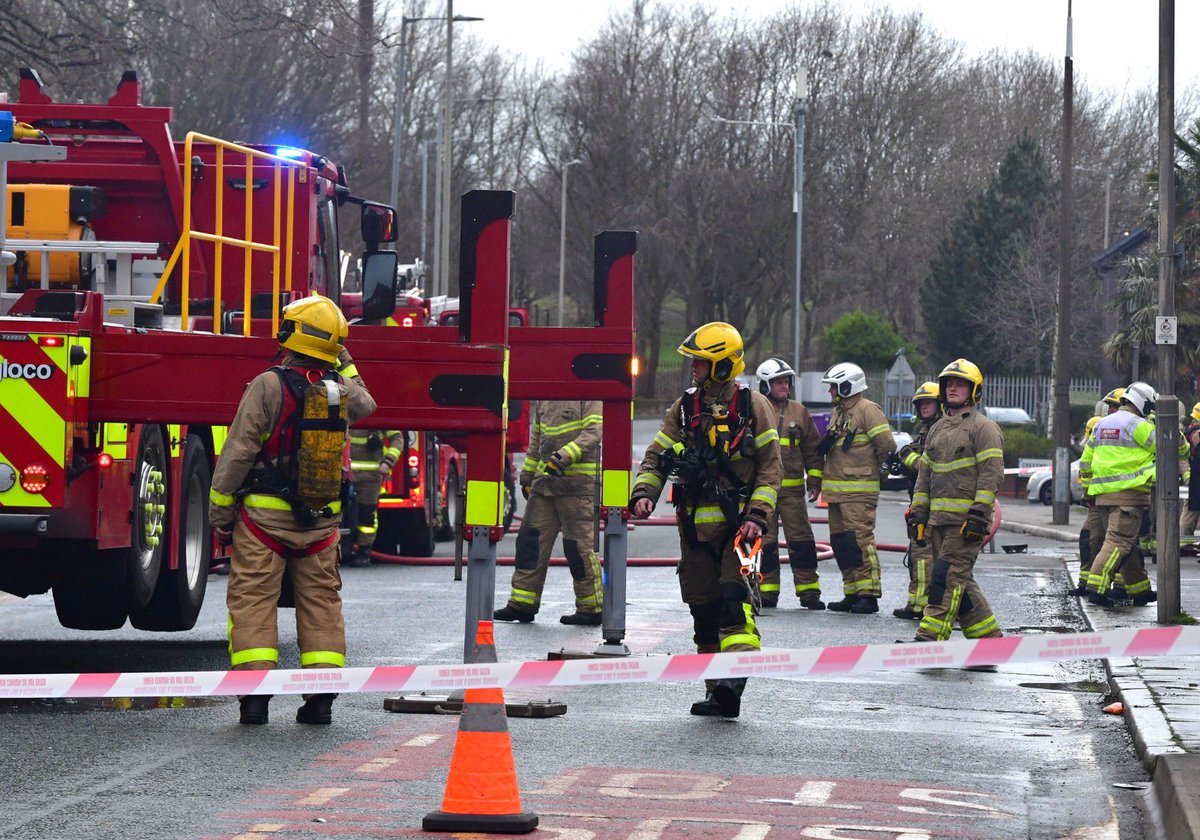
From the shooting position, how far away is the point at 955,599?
38.2 ft

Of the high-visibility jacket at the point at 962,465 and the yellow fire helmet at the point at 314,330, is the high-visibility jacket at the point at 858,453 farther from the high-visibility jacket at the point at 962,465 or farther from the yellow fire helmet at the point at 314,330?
the yellow fire helmet at the point at 314,330

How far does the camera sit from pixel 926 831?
21.7 feet

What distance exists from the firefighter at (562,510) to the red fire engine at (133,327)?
1562mm

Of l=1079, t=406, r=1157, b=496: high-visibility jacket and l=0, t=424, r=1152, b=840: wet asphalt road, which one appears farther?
l=1079, t=406, r=1157, b=496: high-visibility jacket

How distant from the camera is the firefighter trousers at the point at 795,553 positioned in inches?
592

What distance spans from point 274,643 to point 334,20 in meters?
11.5

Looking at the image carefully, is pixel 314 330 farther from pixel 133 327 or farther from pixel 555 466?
pixel 555 466

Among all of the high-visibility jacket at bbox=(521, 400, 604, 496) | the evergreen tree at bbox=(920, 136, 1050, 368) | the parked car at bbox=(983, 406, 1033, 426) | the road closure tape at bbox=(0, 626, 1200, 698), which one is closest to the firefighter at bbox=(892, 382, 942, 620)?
the high-visibility jacket at bbox=(521, 400, 604, 496)

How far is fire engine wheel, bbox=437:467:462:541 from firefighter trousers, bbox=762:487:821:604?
6.41m

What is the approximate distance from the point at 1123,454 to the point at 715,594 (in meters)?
6.91

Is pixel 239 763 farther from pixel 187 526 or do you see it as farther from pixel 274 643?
pixel 187 526

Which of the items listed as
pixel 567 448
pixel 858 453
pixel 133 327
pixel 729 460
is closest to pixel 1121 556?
pixel 858 453

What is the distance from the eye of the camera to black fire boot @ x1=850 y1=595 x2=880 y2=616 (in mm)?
14812

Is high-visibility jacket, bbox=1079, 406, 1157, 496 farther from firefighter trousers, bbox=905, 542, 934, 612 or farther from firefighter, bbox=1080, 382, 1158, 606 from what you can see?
firefighter trousers, bbox=905, 542, 934, 612
